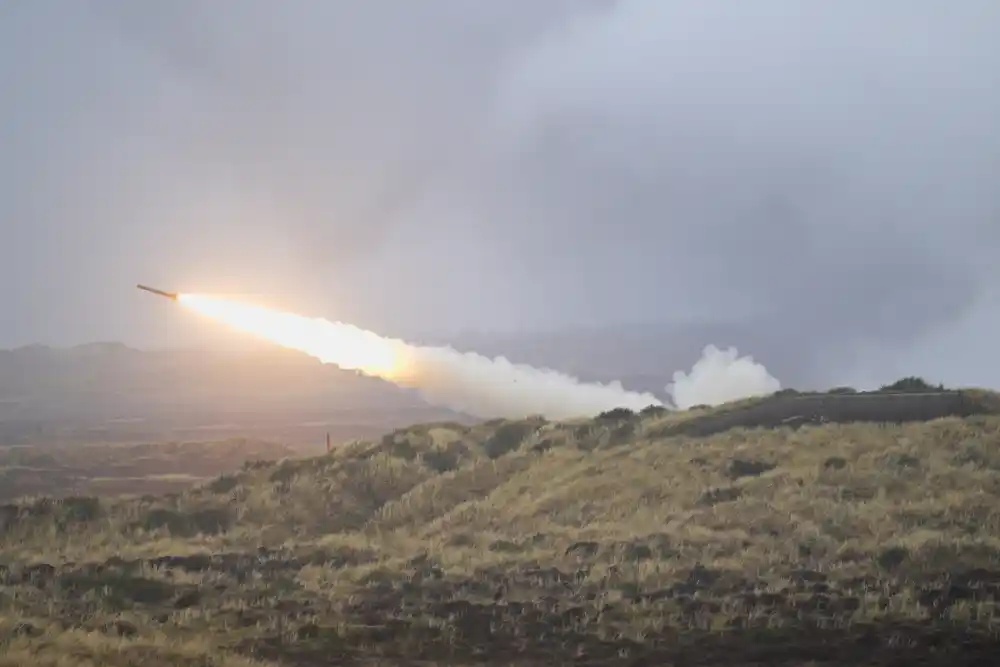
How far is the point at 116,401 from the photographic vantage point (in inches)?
2704

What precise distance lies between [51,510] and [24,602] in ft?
48.5

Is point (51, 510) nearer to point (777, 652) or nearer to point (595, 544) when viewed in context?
point (595, 544)

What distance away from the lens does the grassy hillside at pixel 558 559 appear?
16.0 meters

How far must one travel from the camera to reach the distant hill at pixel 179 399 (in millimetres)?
60438

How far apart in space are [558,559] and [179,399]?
176 ft

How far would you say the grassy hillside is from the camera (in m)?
16.0

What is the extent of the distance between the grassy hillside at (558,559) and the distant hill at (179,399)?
25.0 meters

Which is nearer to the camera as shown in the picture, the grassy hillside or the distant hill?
the grassy hillside

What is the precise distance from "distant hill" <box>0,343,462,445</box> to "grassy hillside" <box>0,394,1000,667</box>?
82.0 feet

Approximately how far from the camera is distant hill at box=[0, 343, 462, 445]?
198 ft

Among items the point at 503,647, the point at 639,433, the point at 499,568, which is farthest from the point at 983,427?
the point at 503,647

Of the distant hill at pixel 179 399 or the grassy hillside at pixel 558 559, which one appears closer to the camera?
the grassy hillside at pixel 558 559

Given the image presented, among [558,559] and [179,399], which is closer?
[558,559]

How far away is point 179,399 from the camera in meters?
69.4
